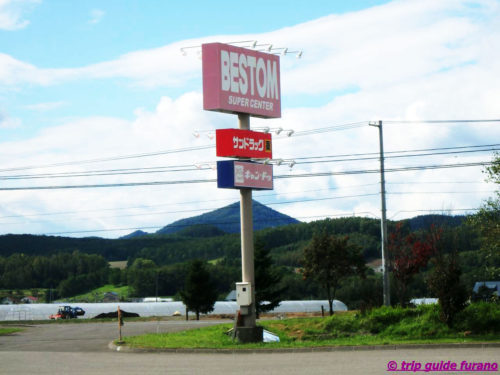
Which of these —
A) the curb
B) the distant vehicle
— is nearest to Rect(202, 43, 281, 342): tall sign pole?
the curb

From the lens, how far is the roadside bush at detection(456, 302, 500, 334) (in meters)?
27.5

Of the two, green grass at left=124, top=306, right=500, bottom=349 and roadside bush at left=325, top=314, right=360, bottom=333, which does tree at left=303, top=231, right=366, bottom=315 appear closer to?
green grass at left=124, top=306, right=500, bottom=349

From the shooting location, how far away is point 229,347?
25797 millimetres

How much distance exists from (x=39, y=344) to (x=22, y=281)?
548 feet

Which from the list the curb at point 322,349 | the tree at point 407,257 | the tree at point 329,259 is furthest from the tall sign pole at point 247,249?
the tree at point 329,259

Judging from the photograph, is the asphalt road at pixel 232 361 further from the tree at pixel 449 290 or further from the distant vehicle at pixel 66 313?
the distant vehicle at pixel 66 313

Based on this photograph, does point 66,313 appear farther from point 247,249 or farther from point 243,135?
point 243,135

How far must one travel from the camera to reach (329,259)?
51688mm

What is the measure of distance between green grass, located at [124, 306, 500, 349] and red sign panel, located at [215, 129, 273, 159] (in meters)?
7.92

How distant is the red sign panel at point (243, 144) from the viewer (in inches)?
1180

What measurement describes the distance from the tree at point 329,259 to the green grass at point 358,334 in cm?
1792

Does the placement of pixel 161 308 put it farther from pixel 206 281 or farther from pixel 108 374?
pixel 108 374

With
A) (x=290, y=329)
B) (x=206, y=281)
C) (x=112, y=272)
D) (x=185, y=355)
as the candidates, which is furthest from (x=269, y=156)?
(x=112, y=272)

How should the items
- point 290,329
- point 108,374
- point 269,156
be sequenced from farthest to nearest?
point 290,329, point 269,156, point 108,374
